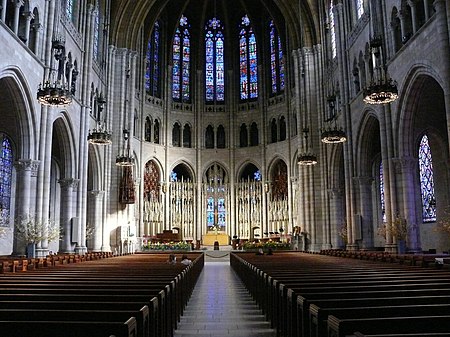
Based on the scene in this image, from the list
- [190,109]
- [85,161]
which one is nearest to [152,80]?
[190,109]

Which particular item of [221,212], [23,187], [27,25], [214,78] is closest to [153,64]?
[214,78]

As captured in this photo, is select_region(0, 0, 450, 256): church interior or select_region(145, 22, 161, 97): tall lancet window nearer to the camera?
select_region(0, 0, 450, 256): church interior

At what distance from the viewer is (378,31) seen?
23.0m

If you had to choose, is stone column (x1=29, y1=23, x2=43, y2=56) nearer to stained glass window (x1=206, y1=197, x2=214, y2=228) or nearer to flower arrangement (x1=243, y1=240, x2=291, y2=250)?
flower arrangement (x1=243, y1=240, x2=291, y2=250)

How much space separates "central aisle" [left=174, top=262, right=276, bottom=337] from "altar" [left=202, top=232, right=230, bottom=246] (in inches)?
1082

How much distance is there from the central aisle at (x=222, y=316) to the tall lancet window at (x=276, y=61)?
33.8 metres

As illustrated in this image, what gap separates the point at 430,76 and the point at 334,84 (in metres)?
14.0

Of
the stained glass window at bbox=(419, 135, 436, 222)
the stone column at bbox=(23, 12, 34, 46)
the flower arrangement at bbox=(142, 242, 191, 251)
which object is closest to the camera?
the stone column at bbox=(23, 12, 34, 46)

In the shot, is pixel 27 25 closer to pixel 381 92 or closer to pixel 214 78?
pixel 381 92

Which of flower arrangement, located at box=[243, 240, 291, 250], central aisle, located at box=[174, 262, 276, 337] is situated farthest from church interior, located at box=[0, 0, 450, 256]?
central aisle, located at box=[174, 262, 276, 337]

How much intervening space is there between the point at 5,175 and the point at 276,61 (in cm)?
2935

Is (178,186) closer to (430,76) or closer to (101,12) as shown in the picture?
(101,12)

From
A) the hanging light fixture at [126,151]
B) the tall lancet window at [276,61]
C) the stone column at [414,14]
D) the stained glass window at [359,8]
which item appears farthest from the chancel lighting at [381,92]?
the tall lancet window at [276,61]

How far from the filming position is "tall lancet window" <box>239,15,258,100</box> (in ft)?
160
